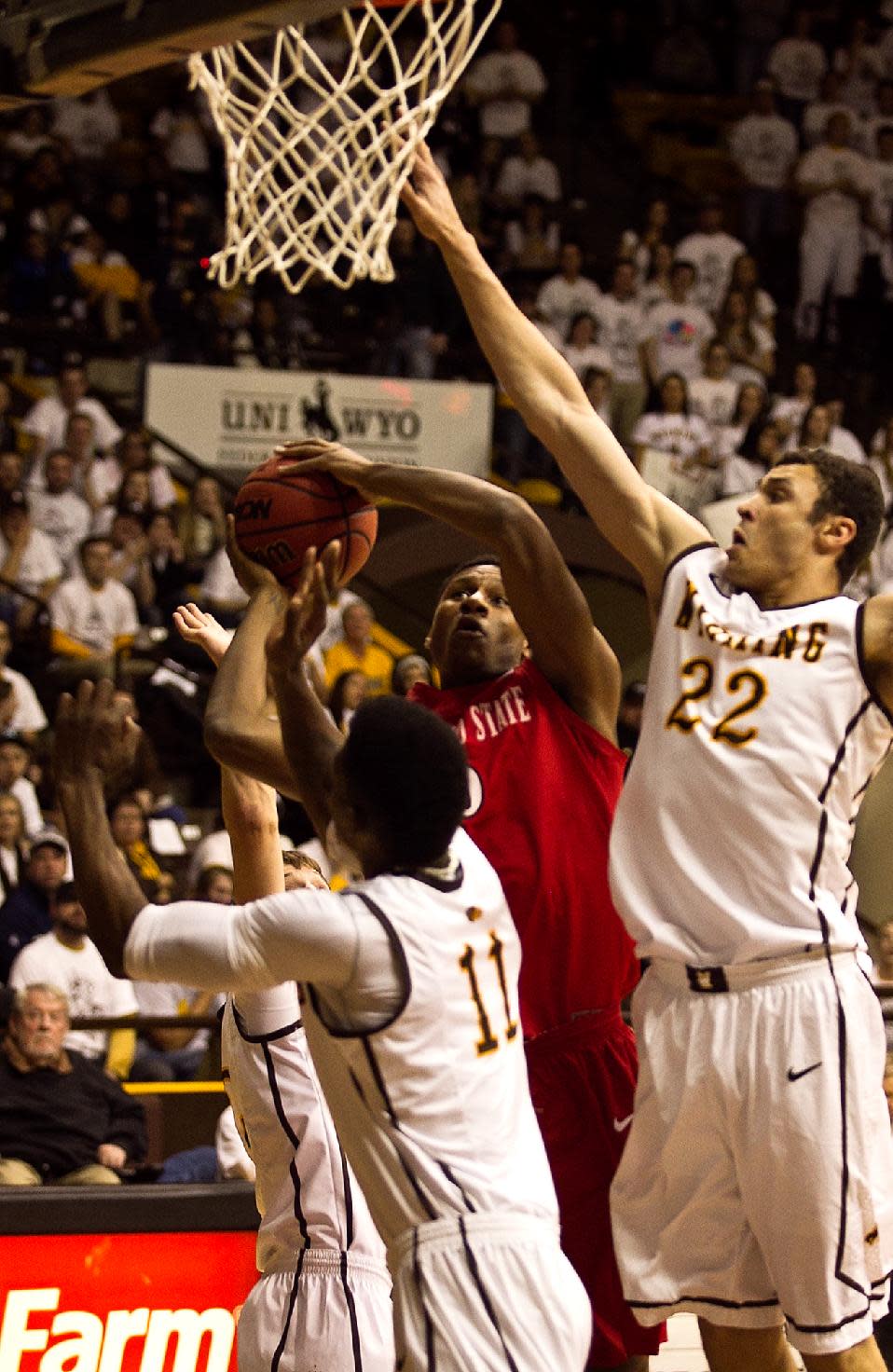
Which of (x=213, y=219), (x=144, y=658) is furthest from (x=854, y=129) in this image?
(x=144, y=658)

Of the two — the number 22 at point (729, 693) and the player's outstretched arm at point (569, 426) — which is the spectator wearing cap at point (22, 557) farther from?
the number 22 at point (729, 693)

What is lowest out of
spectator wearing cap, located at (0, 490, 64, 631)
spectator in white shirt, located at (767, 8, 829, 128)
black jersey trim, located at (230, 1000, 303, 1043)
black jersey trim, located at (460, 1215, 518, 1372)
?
spectator wearing cap, located at (0, 490, 64, 631)

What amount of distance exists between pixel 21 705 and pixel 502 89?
7.69 meters

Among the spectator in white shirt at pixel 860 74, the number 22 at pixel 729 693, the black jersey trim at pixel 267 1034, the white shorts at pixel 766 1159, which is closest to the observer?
the white shorts at pixel 766 1159

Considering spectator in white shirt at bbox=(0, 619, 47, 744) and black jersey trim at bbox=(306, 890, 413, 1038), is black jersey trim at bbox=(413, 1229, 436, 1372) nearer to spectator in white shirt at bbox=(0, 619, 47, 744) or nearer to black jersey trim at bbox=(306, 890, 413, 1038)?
black jersey trim at bbox=(306, 890, 413, 1038)

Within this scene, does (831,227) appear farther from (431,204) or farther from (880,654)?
(880,654)

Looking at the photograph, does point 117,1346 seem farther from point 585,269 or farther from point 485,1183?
point 585,269

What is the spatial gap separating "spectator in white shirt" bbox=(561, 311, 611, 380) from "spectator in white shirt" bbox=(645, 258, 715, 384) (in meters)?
0.45

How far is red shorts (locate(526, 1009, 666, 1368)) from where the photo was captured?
3.86 metres

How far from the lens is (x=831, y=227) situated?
15.6 metres

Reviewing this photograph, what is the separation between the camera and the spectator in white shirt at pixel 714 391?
45.0ft

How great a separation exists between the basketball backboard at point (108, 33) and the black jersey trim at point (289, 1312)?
9.20ft

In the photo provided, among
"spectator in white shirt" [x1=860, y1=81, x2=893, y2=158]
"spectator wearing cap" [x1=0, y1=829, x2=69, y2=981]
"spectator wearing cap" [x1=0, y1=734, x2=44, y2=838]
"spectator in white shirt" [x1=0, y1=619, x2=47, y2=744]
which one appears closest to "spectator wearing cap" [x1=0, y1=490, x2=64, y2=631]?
"spectator in white shirt" [x1=0, y1=619, x2=47, y2=744]

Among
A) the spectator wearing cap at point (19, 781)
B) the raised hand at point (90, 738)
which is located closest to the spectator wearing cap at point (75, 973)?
the spectator wearing cap at point (19, 781)
